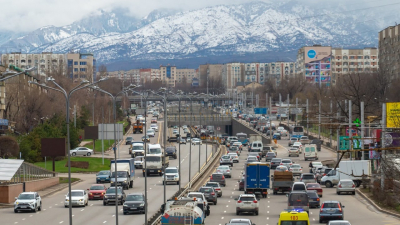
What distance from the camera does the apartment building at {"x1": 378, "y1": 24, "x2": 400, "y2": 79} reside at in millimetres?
169750

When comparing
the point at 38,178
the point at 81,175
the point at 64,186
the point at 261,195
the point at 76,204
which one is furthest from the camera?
the point at 81,175

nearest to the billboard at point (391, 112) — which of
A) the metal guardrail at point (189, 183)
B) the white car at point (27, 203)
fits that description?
the metal guardrail at point (189, 183)

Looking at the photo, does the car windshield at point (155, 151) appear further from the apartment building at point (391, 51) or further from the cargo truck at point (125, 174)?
the apartment building at point (391, 51)

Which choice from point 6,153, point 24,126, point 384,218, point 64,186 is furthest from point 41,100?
point 384,218

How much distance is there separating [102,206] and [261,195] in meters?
12.5

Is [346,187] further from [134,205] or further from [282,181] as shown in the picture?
[134,205]

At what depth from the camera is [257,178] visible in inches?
2216

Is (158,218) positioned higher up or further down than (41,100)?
further down

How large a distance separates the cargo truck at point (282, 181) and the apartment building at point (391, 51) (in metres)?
112

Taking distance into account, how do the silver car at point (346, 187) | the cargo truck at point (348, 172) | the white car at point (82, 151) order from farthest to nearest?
the white car at point (82, 151)
the cargo truck at point (348, 172)
the silver car at point (346, 187)

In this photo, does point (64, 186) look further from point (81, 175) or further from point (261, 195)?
point (261, 195)

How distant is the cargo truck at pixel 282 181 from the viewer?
59188 mm

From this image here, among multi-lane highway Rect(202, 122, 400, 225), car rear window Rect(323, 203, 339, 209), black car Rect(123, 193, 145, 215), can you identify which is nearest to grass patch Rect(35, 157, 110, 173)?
multi-lane highway Rect(202, 122, 400, 225)

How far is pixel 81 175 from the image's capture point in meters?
79.8
